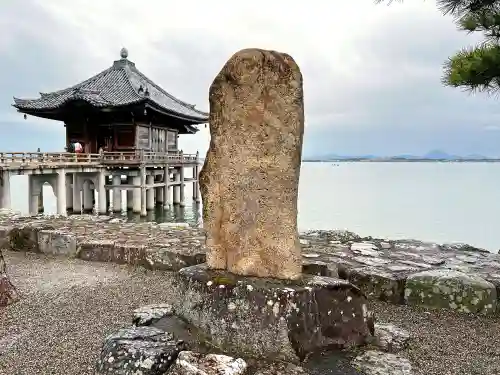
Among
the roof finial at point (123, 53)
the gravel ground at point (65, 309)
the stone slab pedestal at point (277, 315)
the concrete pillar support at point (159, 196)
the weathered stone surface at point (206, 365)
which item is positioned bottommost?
the concrete pillar support at point (159, 196)

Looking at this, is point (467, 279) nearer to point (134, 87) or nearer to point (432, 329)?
point (432, 329)

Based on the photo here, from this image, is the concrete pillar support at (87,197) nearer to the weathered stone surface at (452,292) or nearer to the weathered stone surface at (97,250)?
the weathered stone surface at (97,250)

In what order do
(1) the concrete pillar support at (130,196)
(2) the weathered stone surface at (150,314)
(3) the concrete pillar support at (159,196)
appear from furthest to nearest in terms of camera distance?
(3) the concrete pillar support at (159,196) < (1) the concrete pillar support at (130,196) < (2) the weathered stone surface at (150,314)

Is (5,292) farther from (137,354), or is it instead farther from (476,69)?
(476,69)

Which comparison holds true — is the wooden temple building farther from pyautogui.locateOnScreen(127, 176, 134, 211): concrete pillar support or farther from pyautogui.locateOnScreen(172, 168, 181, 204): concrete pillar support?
pyautogui.locateOnScreen(172, 168, 181, 204): concrete pillar support

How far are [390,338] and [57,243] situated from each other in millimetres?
5703

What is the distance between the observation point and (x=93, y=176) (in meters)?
23.8

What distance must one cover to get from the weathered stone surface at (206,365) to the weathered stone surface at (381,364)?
819mm

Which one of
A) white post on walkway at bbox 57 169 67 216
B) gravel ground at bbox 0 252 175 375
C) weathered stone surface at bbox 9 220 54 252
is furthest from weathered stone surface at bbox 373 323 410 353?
white post on walkway at bbox 57 169 67 216

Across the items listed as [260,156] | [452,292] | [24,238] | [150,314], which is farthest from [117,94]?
[452,292]

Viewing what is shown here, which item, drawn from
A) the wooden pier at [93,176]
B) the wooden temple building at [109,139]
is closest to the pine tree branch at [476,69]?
the wooden pier at [93,176]

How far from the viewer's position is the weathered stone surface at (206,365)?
263cm

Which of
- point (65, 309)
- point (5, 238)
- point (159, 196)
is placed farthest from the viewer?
point (159, 196)

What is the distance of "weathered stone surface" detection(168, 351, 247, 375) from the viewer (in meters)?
2.63
